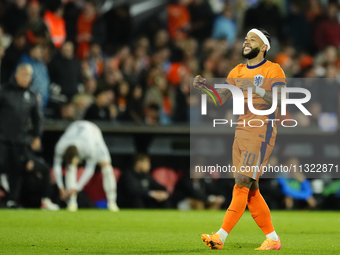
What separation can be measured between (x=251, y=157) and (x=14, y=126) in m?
6.95

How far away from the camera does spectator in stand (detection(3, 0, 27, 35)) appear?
46.3ft

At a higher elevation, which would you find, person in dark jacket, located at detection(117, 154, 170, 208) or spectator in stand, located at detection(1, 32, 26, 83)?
spectator in stand, located at detection(1, 32, 26, 83)

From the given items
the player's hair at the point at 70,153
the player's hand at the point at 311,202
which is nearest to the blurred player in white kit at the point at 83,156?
the player's hair at the point at 70,153

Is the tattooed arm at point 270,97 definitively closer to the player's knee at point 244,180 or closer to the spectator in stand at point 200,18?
the player's knee at point 244,180

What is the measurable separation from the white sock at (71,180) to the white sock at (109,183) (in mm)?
606

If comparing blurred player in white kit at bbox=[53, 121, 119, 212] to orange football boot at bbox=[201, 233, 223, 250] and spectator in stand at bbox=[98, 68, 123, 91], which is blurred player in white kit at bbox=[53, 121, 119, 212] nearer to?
spectator in stand at bbox=[98, 68, 123, 91]

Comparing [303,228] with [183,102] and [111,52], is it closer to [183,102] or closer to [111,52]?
[183,102]

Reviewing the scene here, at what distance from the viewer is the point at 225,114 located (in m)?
14.1

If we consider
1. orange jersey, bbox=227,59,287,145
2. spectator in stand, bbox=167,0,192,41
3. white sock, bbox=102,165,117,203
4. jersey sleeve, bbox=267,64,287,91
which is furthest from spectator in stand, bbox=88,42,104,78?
jersey sleeve, bbox=267,64,287,91

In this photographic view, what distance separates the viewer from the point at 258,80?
6.44m

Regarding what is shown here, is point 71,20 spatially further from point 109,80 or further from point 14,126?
point 14,126

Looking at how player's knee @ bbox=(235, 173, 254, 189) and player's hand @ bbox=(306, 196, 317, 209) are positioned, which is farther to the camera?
player's hand @ bbox=(306, 196, 317, 209)

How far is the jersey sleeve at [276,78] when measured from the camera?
6.32 metres

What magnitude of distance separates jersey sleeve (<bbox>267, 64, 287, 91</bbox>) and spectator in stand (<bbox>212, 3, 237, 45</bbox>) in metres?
10.7
